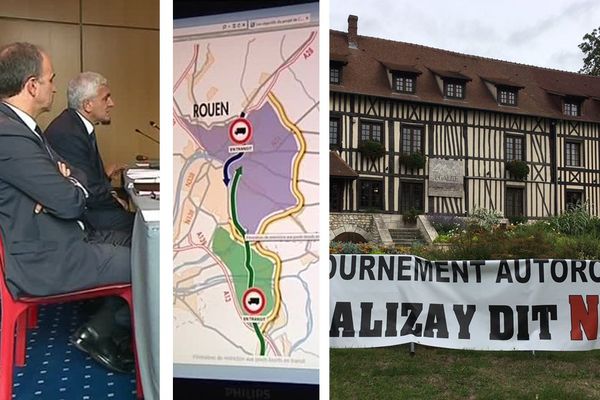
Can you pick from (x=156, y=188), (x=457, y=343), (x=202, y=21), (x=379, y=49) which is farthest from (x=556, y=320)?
Result: (x=379, y=49)

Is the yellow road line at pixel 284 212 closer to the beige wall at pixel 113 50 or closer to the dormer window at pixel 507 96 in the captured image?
the beige wall at pixel 113 50

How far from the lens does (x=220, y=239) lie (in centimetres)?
150

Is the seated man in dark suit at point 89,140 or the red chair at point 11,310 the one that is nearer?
the red chair at point 11,310

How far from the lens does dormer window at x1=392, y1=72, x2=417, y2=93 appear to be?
890 inches

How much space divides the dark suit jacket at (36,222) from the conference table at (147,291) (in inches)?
8.0

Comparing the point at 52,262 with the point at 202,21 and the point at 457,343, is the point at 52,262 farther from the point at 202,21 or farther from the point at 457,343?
the point at 457,343

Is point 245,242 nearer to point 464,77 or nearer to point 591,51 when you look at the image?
point 464,77

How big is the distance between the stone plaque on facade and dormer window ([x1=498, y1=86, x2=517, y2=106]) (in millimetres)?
4234

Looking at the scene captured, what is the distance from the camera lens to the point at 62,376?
2.12 m

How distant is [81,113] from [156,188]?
69cm

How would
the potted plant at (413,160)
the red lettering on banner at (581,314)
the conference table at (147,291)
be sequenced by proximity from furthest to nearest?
the potted plant at (413,160), the red lettering on banner at (581,314), the conference table at (147,291)

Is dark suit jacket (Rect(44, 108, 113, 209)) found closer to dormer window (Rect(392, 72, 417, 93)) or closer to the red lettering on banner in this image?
the red lettering on banner

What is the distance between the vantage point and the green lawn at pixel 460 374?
3.37 meters

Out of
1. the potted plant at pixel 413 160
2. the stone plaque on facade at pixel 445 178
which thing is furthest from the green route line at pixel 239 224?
the stone plaque on facade at pixel 445 178
